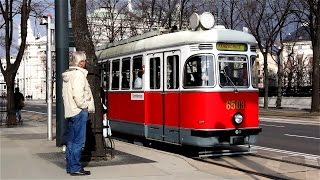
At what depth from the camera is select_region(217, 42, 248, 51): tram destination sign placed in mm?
12255

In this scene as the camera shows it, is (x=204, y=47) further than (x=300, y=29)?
No

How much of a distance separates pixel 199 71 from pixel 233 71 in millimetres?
877

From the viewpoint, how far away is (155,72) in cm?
1356

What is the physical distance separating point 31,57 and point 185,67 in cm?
A: 11351

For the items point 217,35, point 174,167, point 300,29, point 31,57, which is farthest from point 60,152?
point 31,57

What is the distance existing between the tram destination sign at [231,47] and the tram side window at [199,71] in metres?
0.38

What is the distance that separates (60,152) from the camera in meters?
12.4

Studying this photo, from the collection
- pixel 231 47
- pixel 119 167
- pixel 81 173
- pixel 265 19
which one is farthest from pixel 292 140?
pixel 265 19

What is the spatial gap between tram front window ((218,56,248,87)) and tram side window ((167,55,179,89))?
3.71 feet

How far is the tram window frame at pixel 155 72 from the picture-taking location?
44.0 feet

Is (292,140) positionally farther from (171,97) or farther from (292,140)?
(171,97)

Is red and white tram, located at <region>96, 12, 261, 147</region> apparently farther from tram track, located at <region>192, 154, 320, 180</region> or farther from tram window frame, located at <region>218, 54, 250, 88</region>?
tram track, located at <region>192, 154, 320, 180</region>

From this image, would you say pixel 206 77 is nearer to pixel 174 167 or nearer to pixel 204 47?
pixel 204 47

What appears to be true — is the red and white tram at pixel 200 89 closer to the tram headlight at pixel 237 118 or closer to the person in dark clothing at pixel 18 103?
the tram headlight at pixel 237 118
